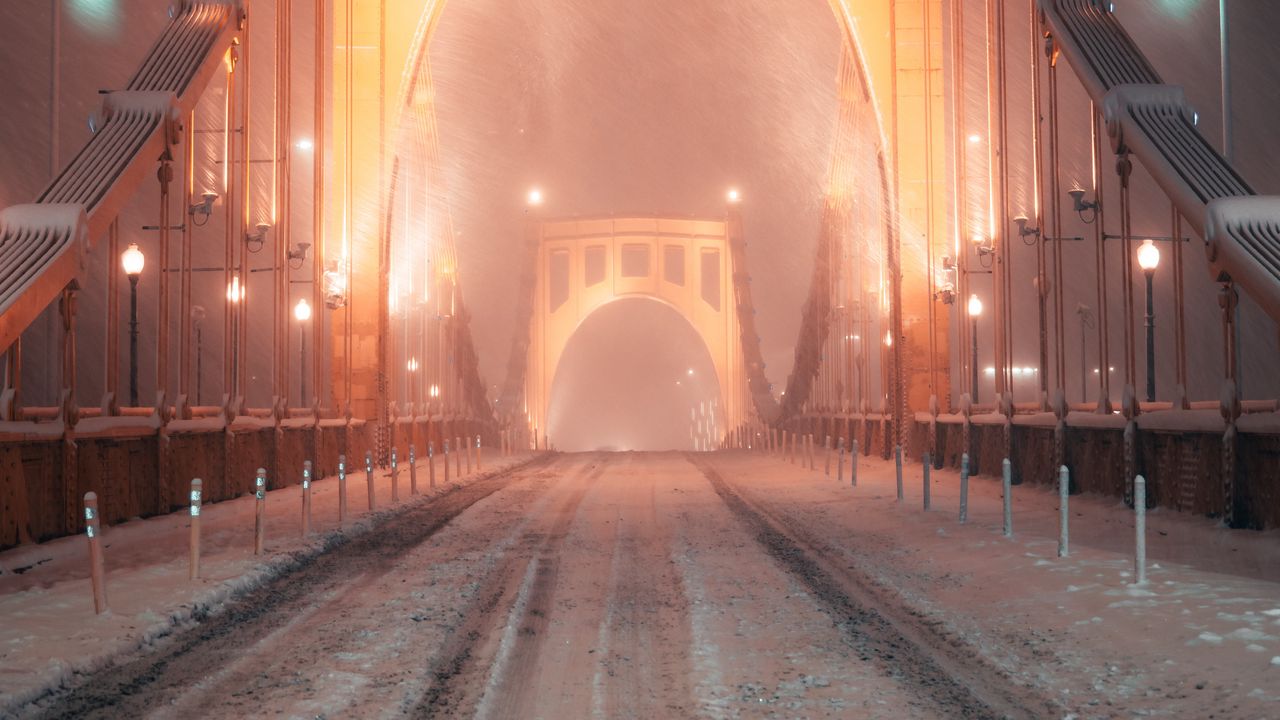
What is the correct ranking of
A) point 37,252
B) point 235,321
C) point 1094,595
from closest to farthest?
point 1094,595, point 37,252, point 235,321

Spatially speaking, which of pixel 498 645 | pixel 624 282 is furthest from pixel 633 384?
pixel 498 645

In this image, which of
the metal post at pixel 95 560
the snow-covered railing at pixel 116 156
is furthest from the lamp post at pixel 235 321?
the metal post at pixel 95 560

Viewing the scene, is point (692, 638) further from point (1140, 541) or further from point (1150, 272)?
point (1150, 272)

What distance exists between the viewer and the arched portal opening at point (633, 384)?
431 feet

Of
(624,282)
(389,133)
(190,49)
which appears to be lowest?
(190,49)

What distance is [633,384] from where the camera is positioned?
15338 cm

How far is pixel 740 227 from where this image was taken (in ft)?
275

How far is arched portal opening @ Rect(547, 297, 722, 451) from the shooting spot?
431ft

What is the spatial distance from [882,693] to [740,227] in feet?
256

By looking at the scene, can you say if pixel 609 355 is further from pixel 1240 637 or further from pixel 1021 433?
pixel 1240 637

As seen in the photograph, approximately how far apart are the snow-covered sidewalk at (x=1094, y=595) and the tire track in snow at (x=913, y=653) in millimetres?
166

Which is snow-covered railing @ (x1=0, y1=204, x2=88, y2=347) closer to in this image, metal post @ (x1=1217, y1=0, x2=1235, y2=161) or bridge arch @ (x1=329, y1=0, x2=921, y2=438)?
metal post @ (x1=1217, y1=0, x2=1235, y2=161)

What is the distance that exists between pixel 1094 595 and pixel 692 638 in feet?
10.5

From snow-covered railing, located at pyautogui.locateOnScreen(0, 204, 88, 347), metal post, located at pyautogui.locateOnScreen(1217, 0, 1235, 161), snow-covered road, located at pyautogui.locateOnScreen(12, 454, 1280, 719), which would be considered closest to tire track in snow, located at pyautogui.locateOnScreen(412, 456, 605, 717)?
snow-covered road, located at pyautogui.locateOnScreen(12, 454, 1280, 719)
